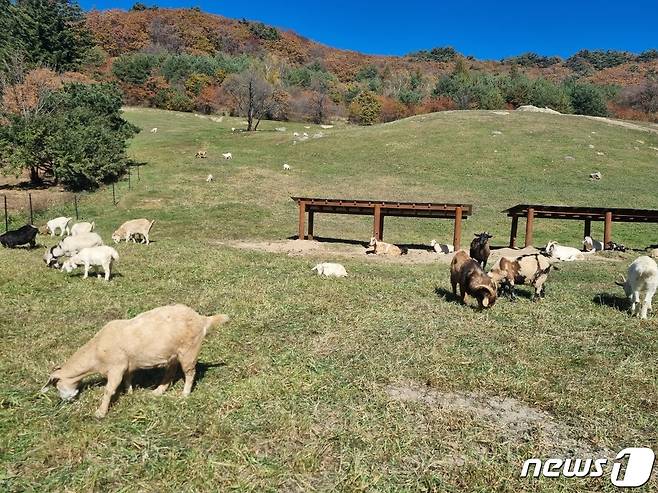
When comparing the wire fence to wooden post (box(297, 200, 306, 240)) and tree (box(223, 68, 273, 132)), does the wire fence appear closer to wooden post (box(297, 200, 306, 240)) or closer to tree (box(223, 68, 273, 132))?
wooden post (box(297, 200, 306, 240))

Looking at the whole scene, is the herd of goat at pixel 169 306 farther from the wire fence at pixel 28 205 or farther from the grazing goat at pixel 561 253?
the wire fence at pixel 28 205

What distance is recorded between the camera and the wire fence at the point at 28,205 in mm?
24061

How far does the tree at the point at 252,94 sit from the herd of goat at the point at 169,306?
47.2 m

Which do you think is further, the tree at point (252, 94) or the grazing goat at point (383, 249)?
the tree at point (252, 94)

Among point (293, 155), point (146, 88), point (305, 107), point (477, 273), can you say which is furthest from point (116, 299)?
point (146, 88)

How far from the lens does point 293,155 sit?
46.5 m

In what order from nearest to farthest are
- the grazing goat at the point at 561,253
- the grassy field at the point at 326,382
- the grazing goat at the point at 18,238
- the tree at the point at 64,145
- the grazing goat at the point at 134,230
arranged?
1. the grassy field at the point at 326,382
2. the grazing goat at the point at 18,238
3. the grazing goat at the point at 561,253
4. the grazing goat at the point at 134,230
5. the tree at the point at 64,145

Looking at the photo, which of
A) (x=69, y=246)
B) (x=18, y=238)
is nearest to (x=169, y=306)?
(x=69, y=246)

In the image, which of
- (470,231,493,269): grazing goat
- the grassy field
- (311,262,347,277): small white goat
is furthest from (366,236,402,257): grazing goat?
(311,262,347,277): small white goat

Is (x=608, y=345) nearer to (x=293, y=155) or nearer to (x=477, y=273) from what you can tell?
(x=477, y=273)

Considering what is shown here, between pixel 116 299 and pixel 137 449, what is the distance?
6.04 m

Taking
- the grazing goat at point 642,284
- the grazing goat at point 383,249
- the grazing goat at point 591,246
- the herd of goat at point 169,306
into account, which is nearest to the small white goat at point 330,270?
the herd of goat at point 169,306

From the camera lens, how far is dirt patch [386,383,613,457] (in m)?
5.57

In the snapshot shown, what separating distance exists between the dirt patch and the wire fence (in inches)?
837
